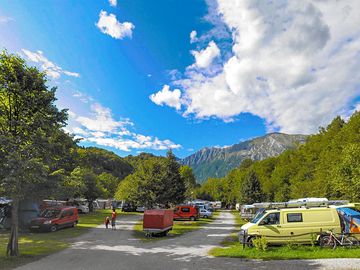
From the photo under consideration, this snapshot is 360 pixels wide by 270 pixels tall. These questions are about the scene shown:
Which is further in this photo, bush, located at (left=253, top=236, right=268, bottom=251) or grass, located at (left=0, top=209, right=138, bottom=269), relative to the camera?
bush, located at (left=253, top=236, right=268, bottom=251)

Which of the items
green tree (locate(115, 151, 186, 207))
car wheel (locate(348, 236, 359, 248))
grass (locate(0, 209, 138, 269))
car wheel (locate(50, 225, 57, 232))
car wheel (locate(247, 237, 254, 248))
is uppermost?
green tree (locate(115, 151, 186, 207))

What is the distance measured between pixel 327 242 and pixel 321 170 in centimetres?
3687

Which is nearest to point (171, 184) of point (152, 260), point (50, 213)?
point (50, 213)

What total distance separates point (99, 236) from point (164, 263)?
12239mm

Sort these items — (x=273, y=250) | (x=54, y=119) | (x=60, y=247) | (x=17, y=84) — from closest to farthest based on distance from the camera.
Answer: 1. (x=273, y=250)
2. (x=17, y=84)
3. (x=54, y=119)
4. (x=60, y=247)

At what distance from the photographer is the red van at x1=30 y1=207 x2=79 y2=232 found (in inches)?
1049

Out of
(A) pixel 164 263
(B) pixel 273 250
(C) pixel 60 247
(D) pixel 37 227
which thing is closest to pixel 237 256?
(B) pixel 273 250

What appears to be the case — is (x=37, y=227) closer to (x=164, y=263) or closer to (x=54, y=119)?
(x=54, y=119)

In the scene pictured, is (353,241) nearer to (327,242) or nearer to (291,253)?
(327,242)

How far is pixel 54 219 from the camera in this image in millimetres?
27500

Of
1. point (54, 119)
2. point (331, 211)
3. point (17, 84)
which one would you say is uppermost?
point (17, 84)

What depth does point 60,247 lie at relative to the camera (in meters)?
19.0

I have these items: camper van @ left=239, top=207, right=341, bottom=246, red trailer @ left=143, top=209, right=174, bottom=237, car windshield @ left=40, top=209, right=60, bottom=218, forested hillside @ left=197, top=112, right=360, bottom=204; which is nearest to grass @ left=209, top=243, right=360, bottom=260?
camper van @ left=239, top=207, right=341, bottom=246

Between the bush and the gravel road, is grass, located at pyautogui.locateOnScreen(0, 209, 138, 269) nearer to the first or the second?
the gravel road
